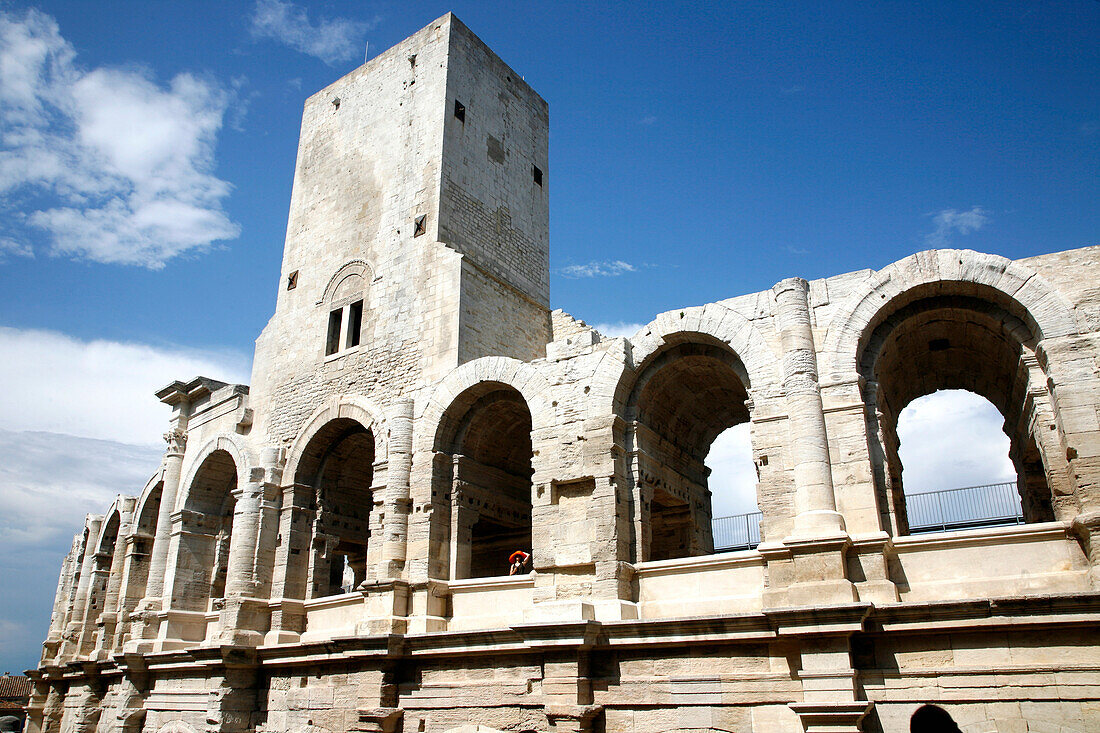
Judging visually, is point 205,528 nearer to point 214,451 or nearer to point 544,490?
point 214,451

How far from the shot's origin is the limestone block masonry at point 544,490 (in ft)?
32.4

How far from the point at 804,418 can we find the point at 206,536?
47.7ft

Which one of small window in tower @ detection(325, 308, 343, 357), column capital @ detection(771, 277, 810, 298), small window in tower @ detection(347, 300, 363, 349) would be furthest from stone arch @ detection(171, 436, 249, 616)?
column capital @ detection(771, 277, 810, 298)

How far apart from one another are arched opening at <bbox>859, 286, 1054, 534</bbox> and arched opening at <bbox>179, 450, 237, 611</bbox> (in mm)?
13740

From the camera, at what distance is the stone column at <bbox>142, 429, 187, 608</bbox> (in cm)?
1941

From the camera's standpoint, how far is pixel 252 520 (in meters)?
16.8

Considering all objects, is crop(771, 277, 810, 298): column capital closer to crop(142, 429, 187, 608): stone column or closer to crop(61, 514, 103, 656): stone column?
crop(142, 429, 187, 608): stone column

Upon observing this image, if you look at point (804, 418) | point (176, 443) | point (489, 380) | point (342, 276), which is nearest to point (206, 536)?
point (176, 443)

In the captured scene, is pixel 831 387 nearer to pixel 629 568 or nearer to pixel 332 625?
pixel 629 568

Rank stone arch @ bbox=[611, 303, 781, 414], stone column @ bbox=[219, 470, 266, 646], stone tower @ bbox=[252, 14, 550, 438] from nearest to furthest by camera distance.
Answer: stone arch @ bbox=[611, 303, 781, 414]
stone column @ bbox=[219, 470, 266, 646]
stone tower @ bbox=[252, 14, 550, 438]

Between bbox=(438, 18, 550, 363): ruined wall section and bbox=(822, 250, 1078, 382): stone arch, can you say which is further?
bbox=(438, 18, 550, 363): ruined wall section

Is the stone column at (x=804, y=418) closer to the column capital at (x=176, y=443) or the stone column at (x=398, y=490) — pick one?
the stone column at (x=398, y=490)

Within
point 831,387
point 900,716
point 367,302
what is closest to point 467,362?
point 367,302

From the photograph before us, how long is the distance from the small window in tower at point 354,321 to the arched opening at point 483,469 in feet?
13.2
